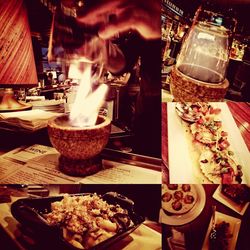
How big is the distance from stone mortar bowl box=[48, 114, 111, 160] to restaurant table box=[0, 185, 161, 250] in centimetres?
34

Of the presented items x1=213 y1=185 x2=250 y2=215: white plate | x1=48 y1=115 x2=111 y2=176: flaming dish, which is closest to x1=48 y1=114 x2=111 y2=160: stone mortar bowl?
x1=48 y1=115 x2=111 y2=176: flaming dish

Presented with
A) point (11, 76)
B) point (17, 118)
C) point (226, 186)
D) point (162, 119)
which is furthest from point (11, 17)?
point (226, 186)

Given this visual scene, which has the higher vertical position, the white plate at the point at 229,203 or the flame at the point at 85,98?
the flame at the point at 85,98

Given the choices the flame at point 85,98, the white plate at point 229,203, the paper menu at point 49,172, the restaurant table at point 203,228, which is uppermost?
the flame at point 85,98

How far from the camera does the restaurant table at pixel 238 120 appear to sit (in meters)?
1.48

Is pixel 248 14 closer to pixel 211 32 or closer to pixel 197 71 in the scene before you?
pixel 211 32

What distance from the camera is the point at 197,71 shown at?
1399mm

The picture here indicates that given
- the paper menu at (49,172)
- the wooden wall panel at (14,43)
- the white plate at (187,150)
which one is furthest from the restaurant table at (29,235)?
the wooden wall panel at (14,43)

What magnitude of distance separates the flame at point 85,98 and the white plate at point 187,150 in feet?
1.36

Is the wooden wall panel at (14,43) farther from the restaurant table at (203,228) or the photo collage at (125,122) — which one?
the restaurant table at (203,228)

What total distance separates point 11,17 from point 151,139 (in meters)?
0.99

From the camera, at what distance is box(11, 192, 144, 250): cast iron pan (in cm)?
132

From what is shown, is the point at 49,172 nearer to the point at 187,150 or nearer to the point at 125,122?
the point at 125,122

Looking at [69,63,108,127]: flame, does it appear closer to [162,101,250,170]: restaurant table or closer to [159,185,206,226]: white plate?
[162,101,250,170]: restaurant table
